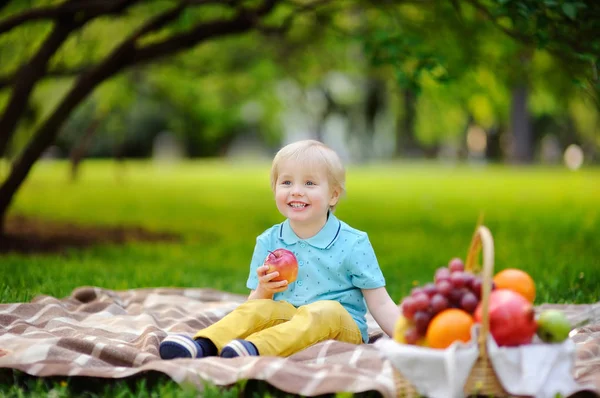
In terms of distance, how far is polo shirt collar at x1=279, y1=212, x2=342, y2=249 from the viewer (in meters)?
3.44

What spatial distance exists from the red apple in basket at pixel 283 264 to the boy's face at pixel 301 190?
0.23 metres

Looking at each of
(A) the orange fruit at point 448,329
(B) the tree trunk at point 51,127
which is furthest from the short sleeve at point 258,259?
(B) the tree trunk at point 51,127

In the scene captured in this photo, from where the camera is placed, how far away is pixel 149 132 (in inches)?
1505

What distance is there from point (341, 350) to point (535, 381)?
0.88m

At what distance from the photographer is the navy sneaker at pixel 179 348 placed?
302 centimetres

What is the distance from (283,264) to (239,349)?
16.8 inches

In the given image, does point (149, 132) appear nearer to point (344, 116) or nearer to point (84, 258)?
point (344, 116)

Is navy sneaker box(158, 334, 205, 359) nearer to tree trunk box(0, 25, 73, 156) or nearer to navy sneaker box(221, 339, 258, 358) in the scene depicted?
navy sneaker box(221, 339, 258, 358)

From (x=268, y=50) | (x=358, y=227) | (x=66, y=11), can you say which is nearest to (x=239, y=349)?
(x=66, y=11)

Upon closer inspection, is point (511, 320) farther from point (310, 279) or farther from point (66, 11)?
point (66, 11)

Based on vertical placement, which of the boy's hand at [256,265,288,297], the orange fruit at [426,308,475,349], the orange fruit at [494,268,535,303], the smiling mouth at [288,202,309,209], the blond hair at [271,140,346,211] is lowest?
the orange fruit at [426,308,475,349]

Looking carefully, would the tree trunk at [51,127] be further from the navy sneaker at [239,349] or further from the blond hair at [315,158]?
the navy sneaker at [239,349]

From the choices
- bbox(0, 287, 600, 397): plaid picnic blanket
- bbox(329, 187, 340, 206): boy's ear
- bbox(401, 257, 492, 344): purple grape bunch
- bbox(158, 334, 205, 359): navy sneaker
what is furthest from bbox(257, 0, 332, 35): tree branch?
bbox(401, 257, 492, 344): purple grape bunch

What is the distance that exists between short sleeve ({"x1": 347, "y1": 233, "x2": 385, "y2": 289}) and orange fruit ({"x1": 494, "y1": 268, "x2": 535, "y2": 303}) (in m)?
0.68
